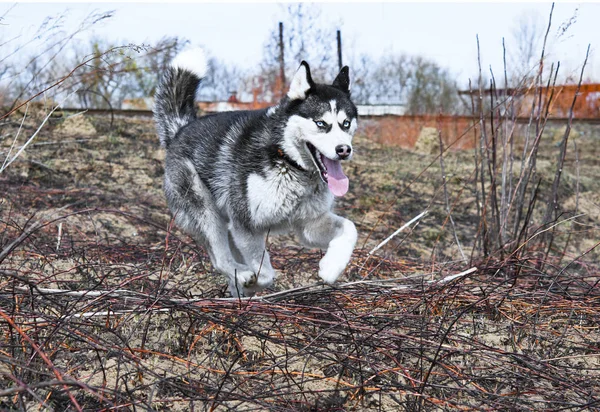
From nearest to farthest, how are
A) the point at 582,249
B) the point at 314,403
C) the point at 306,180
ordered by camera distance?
the point at 314,403 → the point at 306,180 → the point at 582,249

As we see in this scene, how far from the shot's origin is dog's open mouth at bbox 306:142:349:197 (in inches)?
131

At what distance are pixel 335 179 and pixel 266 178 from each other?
0.40m

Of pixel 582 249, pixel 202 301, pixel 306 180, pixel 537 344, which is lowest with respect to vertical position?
pixel 582 249

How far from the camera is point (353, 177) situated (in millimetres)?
9797

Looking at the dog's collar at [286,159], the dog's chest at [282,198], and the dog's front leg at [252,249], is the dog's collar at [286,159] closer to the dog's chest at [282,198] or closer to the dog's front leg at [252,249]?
the dog's chest at [282,198]

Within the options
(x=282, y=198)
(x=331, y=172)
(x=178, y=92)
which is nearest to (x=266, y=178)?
(x=282, y=198)

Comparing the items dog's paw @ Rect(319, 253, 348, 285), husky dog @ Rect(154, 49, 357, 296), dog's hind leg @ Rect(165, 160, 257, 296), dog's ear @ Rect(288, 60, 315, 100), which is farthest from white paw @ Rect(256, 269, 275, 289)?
dog's ear @ Rect(288, 60, 315, 100)

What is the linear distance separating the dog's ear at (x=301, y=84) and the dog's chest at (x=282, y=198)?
1.57 ft

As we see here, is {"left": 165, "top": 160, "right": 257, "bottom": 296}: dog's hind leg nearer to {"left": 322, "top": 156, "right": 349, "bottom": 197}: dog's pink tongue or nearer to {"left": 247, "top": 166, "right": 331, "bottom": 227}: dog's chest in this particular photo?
{"left": 247, "top": 166, "right": 331, "bottom": 227}: dog's chest

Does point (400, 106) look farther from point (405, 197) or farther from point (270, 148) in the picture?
point (270, 148)

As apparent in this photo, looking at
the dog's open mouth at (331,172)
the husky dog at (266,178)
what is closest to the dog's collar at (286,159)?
the husky dog at (266,178)

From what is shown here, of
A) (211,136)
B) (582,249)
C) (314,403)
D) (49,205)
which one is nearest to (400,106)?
(582,249)

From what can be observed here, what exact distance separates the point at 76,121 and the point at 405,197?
5702mm

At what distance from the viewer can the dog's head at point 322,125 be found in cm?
331
